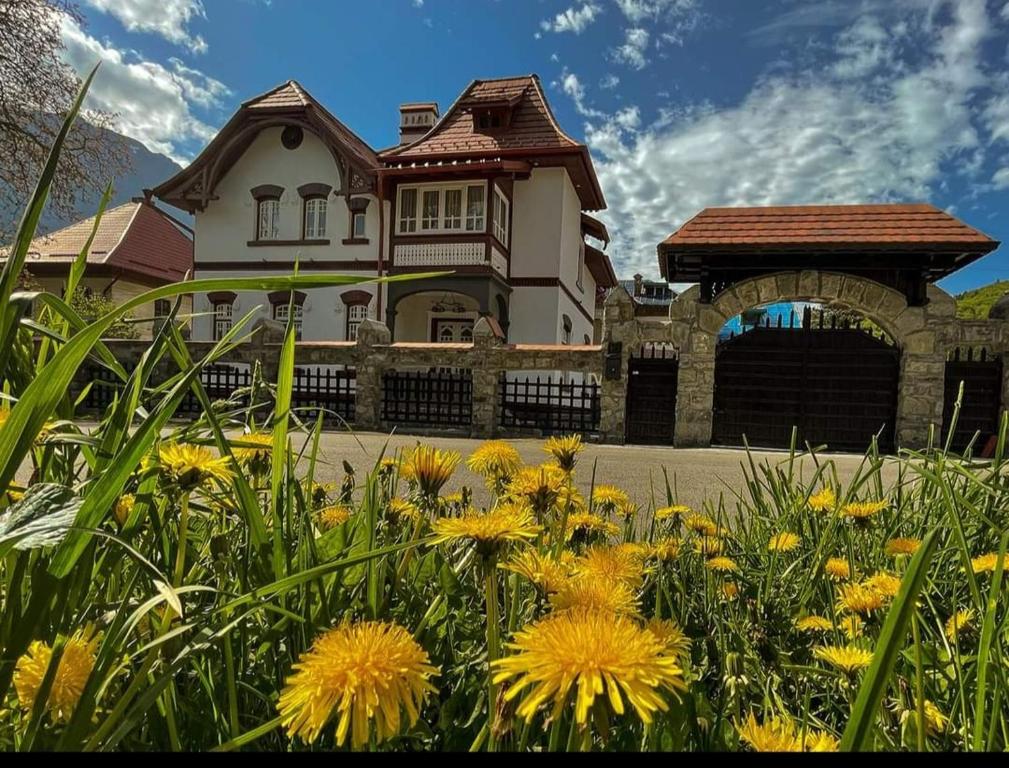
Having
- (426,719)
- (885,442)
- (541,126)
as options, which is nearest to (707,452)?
(885,442)

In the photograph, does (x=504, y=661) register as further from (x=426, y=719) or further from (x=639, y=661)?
(x=426, y=719)

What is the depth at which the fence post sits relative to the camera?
32.5ft

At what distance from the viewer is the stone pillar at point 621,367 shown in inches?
370

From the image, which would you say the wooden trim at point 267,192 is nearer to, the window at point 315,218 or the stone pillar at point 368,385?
the window at point 315,218

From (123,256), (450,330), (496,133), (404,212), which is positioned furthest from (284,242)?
(123,256)

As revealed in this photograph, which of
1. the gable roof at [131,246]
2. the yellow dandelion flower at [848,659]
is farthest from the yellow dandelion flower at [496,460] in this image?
the gable roof at [131,246]

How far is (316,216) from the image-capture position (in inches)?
669

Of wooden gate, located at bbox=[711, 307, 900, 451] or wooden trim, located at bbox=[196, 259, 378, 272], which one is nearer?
wooden gate, located at bbox=[711, 307, 900, 451]

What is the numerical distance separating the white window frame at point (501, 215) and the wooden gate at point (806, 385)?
7.81m

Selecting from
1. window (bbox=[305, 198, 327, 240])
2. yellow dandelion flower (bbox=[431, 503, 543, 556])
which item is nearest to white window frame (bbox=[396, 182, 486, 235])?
window (bbox=[305, 198, 327, 240])

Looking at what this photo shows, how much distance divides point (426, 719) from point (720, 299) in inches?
379

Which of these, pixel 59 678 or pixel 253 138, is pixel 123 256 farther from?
pixel 59 678

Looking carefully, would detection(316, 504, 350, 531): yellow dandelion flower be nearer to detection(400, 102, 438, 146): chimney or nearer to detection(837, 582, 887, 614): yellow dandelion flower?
detection(837, 582, 887, 614): yellow dandelion flower

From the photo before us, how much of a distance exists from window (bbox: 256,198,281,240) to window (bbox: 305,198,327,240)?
35.3 inches
